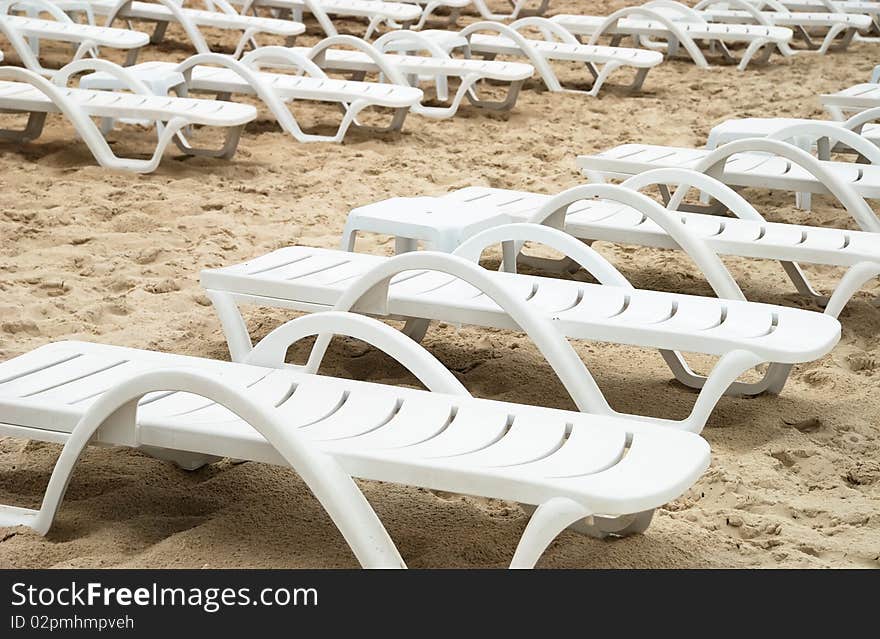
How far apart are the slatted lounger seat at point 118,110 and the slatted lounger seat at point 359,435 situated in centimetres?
313

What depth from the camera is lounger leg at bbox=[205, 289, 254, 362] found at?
3.78 m

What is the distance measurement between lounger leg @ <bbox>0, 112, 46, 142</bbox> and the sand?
3.6 inches

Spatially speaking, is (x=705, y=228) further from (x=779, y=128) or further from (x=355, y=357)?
(x=779, y=128)

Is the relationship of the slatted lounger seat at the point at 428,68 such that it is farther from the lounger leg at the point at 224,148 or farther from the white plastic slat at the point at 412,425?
the white plastic slat at the point at 412,425

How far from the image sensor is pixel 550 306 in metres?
3.61

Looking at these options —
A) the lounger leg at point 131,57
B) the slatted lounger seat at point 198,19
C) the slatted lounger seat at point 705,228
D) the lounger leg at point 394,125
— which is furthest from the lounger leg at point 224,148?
the slatted lounger seat at point 198,19

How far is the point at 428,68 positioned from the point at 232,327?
4.32 metres

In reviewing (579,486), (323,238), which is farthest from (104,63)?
(579,486)

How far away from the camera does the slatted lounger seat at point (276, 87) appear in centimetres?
694

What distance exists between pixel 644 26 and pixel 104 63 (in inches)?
178

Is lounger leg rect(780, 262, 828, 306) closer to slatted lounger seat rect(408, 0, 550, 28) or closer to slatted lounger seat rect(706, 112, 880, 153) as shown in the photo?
slatted lounger seat rect(706, 112, 880, 153)

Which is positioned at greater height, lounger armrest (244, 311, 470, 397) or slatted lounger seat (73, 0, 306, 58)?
lounger armrest (244, 311, 470, 397)

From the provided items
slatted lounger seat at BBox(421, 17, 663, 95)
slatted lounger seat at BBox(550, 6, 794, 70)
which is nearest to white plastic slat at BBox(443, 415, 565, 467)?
slatted lounger seat at BBox(421, 17, 663, 95)

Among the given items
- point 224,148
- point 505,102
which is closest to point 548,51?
point 505,102
